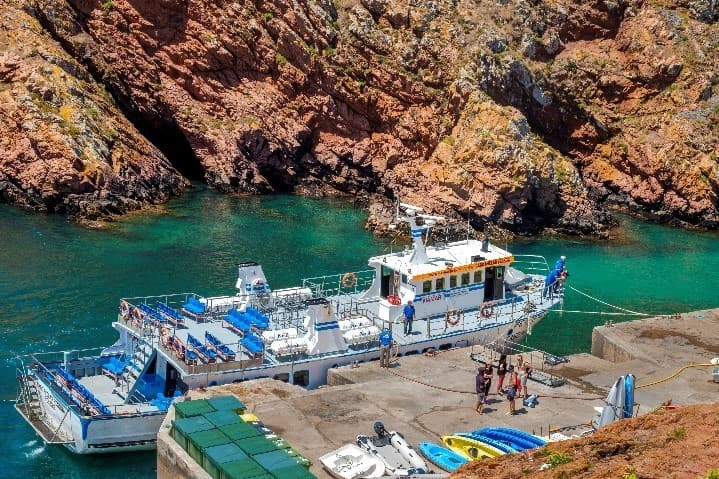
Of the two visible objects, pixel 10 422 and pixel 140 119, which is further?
pixel 140 119

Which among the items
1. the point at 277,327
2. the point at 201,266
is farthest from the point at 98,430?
the point at 201,266

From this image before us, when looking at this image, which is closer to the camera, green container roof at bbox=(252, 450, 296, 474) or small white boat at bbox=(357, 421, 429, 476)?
green container roof at bbox=(252, 450, 296, 474)

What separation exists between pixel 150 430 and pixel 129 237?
27743 millimetres

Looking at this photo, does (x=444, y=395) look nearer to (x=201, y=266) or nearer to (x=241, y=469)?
(x=241, y=469)

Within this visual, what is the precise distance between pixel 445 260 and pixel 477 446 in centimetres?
1419

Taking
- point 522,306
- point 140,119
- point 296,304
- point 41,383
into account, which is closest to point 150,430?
point 41,383

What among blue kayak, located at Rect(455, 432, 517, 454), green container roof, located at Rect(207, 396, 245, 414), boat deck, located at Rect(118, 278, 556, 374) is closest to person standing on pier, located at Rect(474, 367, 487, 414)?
blue kayak, located at Rect(455, 432, 517, 454)

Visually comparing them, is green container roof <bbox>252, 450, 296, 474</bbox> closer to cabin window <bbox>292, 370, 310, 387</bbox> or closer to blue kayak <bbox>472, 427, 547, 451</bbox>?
blue kayak <bbox>472, 427, 547, 451</bbox>

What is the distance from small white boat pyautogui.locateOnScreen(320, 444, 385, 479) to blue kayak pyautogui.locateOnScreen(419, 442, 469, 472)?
1496 mm

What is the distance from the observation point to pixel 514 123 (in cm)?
6669

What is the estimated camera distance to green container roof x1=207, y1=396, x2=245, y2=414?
26192 mm

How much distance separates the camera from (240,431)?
24516 mm

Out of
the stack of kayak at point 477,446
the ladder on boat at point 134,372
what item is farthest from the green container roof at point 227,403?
the ladder on boat at point 134,372

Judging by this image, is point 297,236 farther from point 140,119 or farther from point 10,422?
point 10,422
